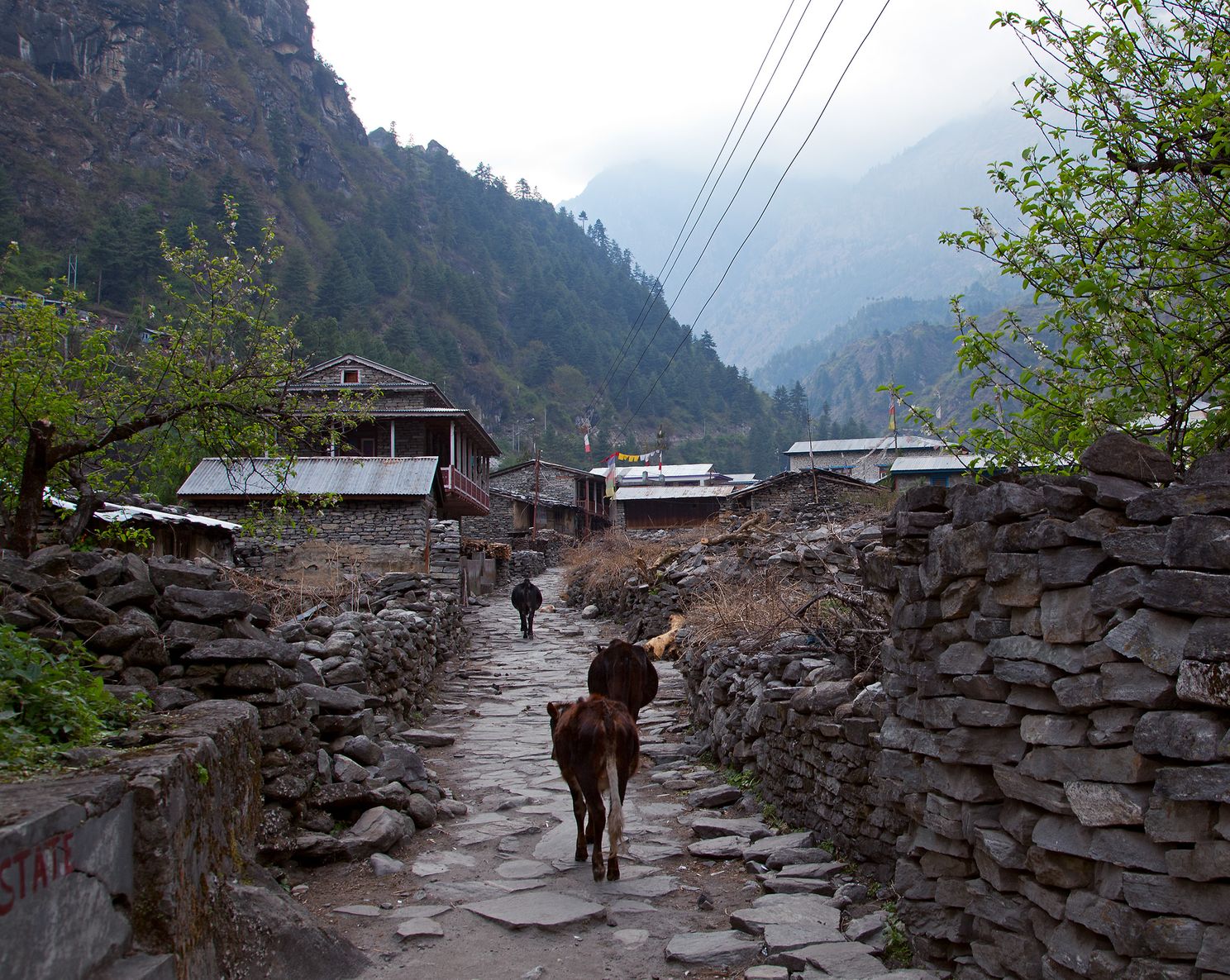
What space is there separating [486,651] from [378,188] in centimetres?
10574

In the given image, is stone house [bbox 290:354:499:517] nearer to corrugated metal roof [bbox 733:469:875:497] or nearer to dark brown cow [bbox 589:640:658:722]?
corrugated metal roof [bbox 733:469:875:497]

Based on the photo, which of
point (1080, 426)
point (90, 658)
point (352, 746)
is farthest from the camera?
point (352, 746)

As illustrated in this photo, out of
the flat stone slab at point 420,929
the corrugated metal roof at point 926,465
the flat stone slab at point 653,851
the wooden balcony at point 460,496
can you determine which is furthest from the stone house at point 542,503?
the flat stone slab at point 420,929

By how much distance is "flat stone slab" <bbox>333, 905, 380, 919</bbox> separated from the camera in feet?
18.8

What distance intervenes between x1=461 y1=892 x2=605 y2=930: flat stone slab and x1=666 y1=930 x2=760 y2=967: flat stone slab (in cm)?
69

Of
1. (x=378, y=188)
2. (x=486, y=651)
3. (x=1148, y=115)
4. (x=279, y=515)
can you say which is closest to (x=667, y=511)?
(x=486, y=651)

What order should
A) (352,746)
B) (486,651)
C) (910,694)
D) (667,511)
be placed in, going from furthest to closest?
1. (667,511)
2. (486,651)
3. (352,746)
4. (910,694)

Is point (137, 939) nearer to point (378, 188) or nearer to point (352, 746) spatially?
point (352, 746)

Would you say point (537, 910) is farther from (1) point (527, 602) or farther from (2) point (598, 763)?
(1) point (527, 602)

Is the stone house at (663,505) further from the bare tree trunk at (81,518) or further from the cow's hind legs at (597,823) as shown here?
the cow's hind legs at (597,823)

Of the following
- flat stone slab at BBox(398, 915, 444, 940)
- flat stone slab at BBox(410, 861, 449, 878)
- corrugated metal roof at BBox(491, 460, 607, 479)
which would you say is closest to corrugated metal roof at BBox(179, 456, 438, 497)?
flat stone slab at BBox(410, 861, 449, 878)

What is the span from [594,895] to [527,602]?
1532 cm

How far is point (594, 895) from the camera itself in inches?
A: 243

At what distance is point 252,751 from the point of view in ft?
A: 18.4
